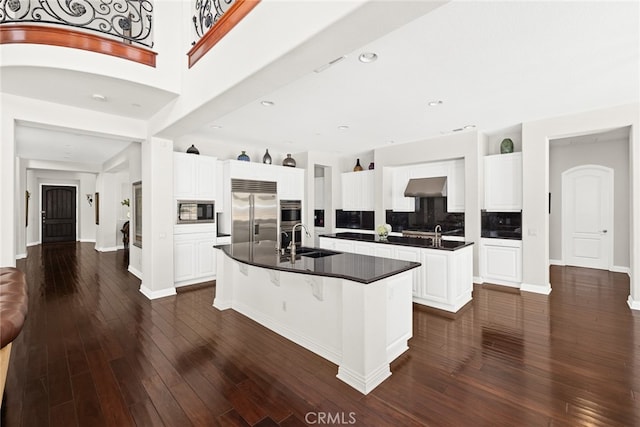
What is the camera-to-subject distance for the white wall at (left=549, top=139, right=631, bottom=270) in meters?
5.93

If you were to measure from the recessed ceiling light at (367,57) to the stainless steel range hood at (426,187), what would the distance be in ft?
12.5

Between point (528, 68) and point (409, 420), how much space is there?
11.4 ft

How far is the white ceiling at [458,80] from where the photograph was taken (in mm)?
2248

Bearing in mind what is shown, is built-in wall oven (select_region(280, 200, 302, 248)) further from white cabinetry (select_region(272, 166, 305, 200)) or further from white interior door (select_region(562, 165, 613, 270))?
white interior door (select_region(562, 165, 613, 270))

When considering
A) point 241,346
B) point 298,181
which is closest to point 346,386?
point 241,346

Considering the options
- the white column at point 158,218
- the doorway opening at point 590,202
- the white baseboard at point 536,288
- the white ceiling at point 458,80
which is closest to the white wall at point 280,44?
the white ceiling at point 458,80

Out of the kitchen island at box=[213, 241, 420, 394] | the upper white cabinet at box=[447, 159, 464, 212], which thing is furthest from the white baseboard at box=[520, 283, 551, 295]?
the kitchen island at box=[213, 241, 420, 394]

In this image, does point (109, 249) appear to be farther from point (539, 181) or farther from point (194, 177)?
point (539, 181)

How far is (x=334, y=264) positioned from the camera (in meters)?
2.86

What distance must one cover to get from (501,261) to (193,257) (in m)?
5.71

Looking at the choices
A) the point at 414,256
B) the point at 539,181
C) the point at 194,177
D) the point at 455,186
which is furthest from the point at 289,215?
the point at 539,181

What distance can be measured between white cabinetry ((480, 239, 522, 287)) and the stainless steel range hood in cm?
→ 126

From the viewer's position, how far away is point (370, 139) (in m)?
6.01

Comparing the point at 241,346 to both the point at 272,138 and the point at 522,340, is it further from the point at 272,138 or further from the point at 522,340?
the point at 272,138
